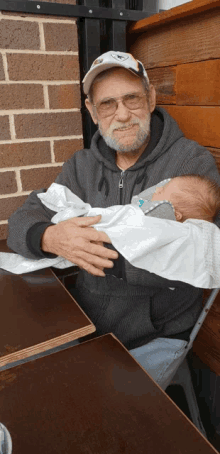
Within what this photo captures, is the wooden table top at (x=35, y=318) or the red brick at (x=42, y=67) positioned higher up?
the red brick at (x=42, y=67)

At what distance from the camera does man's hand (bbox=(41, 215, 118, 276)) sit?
3.81 ft

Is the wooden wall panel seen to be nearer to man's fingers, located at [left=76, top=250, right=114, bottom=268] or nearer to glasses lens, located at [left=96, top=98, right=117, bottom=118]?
glasses lens, located at [left=96, top=98, right=117, bottom=118]

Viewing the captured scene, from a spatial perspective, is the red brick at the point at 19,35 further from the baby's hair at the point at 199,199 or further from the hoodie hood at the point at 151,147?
the baby's hair at the point at 199,199

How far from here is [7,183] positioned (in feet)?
6.07

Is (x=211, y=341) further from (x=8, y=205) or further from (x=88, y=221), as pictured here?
(x=8, y=205)

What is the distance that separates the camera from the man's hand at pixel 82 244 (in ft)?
3.81

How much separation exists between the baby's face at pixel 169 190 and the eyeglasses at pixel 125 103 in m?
0.51

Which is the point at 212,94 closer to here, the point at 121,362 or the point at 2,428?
the point at 121,362

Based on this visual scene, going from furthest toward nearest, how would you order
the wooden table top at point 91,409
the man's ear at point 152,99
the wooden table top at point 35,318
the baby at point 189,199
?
the man's ear at point 152,99, the baby at point 189,199, the wooden table top at point 35,318, the wooden table top at point 91,409

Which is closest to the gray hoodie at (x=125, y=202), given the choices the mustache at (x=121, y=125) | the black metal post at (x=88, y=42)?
the mustache at (x=121, y=125)

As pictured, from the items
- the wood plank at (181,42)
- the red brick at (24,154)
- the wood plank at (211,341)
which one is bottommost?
the wood plank at (211,341)

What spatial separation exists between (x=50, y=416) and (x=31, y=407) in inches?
1.9

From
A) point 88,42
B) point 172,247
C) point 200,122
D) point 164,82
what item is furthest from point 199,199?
point 88,42

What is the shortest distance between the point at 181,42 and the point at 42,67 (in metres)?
0.76
